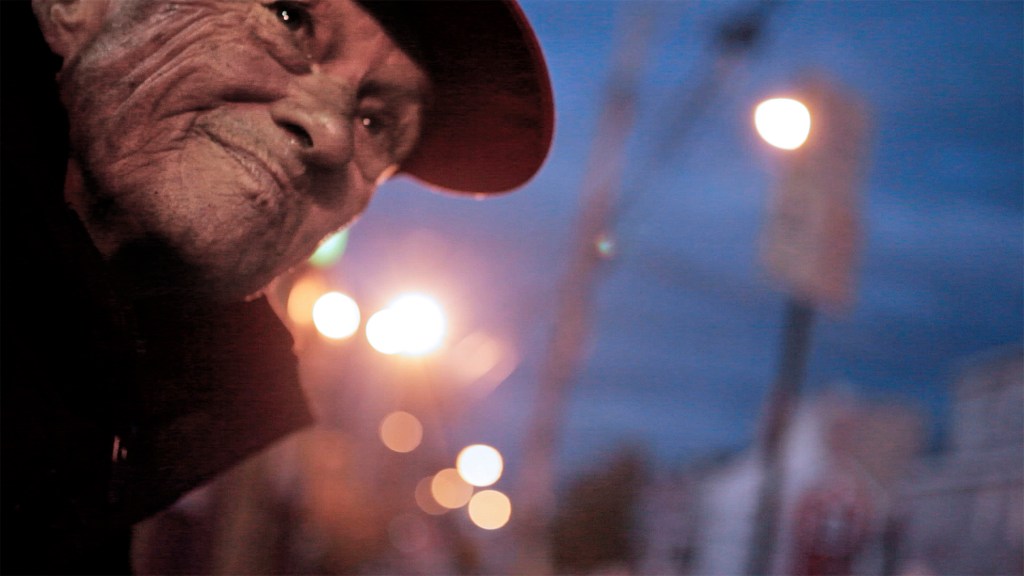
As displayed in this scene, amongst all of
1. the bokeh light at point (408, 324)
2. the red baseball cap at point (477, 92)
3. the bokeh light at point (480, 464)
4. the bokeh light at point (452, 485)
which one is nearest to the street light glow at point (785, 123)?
Answer: the red baseball cap at point (477, 92)

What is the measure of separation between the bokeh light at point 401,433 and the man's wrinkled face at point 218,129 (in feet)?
80.3

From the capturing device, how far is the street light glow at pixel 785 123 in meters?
4.58

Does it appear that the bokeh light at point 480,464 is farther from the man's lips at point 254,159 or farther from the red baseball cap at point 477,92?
the man's lips at point 254,159

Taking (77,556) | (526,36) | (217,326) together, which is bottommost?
(77,556)

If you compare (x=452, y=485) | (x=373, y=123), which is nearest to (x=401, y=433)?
(x=452, y=485)

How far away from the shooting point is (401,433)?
87.4 feet

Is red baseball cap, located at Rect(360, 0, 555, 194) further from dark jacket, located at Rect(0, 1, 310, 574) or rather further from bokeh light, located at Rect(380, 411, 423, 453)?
bokeh light, located at Rect(380, 411, 423, 453)

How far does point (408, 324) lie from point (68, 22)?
658 cm

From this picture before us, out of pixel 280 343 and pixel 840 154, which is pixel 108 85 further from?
pixel 840 154

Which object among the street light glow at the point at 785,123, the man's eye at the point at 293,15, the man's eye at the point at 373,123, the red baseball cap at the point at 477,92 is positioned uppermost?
the street light glow at the point at 785,123

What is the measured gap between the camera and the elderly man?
1.34 metres

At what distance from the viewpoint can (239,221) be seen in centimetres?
154

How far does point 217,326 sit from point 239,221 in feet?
1.35

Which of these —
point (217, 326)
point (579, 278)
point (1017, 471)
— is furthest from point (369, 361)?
point (217, 326)
